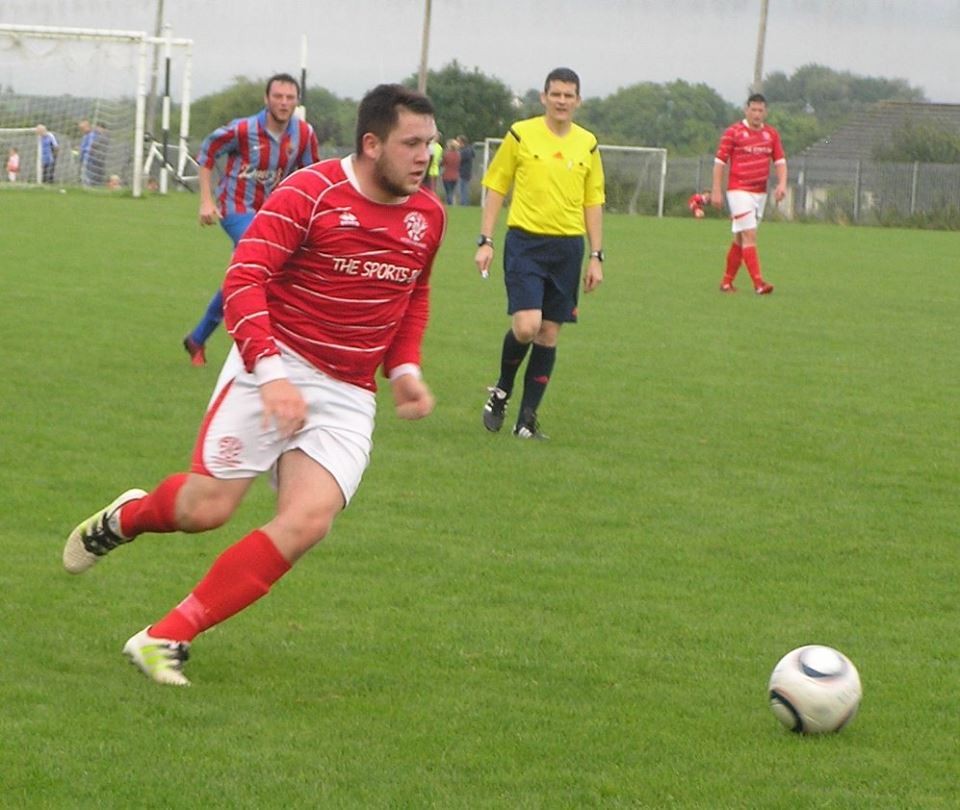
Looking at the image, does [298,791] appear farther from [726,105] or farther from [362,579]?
[726,105]

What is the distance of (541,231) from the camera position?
33.2 ft

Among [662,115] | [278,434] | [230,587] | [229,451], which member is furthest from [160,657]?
[662,115]

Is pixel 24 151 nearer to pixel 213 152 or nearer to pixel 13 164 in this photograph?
pixel 13 164

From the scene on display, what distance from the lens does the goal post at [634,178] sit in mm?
46594

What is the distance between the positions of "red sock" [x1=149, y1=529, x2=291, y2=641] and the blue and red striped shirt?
6652mm

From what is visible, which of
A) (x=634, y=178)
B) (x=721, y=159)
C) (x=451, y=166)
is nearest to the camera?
(x=721, y=159)

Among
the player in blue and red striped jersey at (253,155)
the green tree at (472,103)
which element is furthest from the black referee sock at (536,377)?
the green tree at (472,103)

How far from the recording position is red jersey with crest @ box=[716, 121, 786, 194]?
1988 centimetres

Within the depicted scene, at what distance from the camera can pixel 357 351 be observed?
212 inches

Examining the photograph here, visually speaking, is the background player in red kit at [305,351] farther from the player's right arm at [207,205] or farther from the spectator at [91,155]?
the spectator at [91,155]

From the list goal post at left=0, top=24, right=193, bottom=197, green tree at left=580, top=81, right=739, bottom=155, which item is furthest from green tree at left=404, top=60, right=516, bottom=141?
goal post at left=0, top=24, right=193, bottom=197

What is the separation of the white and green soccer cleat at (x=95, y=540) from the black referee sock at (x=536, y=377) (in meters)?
4.64

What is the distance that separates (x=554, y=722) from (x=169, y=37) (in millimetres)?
35052

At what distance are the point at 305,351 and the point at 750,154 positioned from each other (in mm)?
15237
